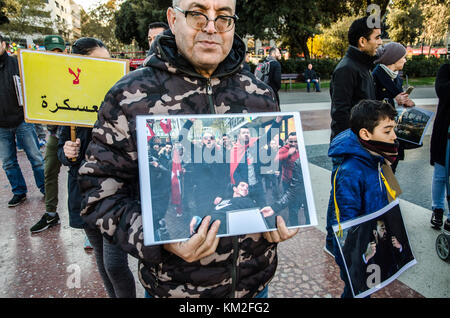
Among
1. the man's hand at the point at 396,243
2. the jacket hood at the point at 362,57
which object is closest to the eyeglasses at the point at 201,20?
the man's hand at the point at 396,243

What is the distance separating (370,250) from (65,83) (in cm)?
209

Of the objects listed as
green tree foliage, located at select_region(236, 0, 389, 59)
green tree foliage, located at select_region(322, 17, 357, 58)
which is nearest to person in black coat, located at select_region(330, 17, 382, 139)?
green tree foliage, located at select_region(236, 0, 389, 59)

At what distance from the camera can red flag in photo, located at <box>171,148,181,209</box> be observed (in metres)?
0.95

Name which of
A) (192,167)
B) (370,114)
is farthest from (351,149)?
(192,167)

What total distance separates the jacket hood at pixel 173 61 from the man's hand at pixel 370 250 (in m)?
1.11

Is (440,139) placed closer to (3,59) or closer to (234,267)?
(234,267)

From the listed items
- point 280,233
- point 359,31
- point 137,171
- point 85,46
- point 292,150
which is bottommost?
point 280,233

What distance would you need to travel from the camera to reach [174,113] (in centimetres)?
120

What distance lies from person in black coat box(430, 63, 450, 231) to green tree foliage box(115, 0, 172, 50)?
25457 mm

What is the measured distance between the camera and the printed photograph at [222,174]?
37.1 inches

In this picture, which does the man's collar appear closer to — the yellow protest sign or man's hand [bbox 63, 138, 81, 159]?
the yellow protest sign

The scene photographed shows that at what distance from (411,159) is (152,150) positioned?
5925 millimetres
